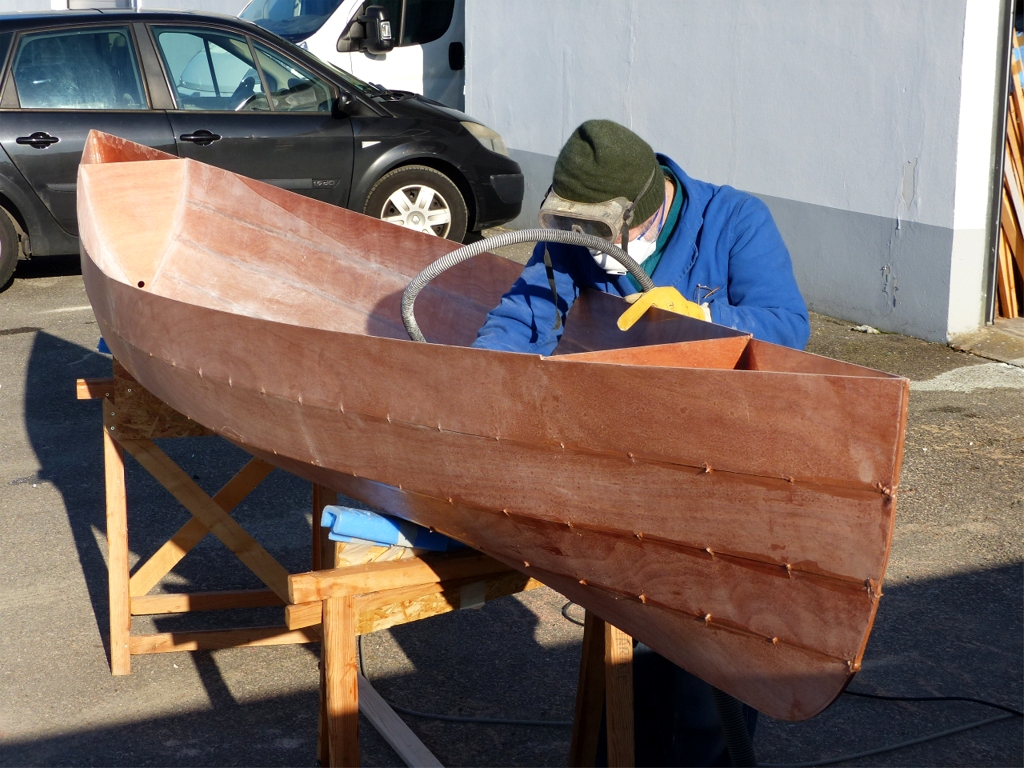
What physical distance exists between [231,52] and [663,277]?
19.9 feet

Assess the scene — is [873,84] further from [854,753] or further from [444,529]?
[444,529]

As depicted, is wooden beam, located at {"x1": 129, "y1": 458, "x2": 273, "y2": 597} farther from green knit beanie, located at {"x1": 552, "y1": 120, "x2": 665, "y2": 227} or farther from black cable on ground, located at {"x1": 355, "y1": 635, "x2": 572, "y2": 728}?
green knit beanie, located at {"x1": 552, "y1": 120, "x2": 665, "y2": 227}

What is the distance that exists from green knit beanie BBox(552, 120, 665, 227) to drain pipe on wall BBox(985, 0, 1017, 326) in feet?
13.8

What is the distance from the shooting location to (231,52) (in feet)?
25.2

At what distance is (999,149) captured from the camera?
5.84 m

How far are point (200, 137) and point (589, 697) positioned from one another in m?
6.08

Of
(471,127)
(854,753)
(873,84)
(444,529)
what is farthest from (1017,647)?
(471,127)

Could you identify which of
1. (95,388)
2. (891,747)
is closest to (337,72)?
(95,388)

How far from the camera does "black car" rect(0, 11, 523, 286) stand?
24.0ft

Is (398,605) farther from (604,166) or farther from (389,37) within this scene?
(389,37)

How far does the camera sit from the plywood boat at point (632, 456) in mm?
1806

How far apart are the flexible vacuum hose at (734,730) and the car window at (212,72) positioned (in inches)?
258

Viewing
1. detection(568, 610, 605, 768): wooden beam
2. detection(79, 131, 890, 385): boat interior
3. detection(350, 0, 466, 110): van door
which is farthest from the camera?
detection(350, 0, 466, 110): van door

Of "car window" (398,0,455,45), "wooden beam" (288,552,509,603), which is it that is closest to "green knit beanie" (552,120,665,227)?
"wooden beam" (288,552,509,603)
